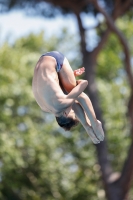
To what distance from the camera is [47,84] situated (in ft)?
7.03

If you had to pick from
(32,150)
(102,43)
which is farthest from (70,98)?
(32,150)

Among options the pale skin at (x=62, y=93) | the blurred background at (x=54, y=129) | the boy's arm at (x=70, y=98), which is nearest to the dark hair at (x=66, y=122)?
the pale skin at (x=62, y=93)

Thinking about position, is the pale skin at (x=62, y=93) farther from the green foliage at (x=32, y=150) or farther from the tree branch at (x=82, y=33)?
the green foliage at (x=32, y=150)

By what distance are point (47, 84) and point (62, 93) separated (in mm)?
80

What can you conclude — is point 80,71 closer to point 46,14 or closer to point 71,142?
point 46,14

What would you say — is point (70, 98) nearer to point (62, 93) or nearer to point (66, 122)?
point (62, 93)

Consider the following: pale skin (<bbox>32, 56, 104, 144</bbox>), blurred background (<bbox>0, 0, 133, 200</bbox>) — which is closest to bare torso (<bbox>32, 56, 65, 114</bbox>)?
pale skin (<bbox>32, 56, 104, 144</bbox>)

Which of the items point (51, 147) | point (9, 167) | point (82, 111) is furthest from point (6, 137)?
point (82, 111)

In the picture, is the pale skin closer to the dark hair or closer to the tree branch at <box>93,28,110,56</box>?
the dark hair

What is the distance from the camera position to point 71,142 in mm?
12445

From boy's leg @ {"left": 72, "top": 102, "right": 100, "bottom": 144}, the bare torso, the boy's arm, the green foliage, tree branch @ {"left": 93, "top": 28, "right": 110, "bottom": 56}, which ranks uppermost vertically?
the bare torso

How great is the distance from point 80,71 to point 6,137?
28.9ft

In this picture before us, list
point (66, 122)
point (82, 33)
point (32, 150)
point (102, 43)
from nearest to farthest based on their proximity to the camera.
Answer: point (66, 122) → point (102, 43) → point (82, 33) → point (32, 150)

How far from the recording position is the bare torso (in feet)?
7.02
